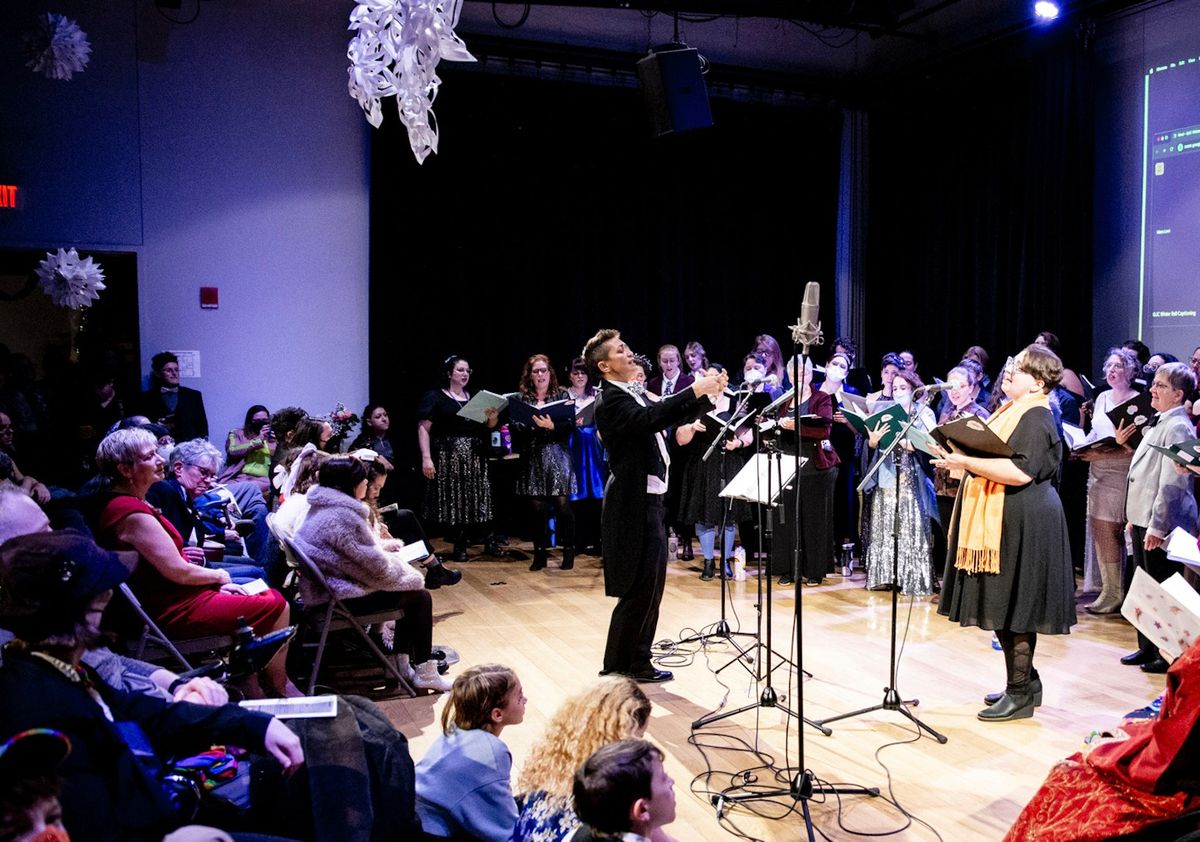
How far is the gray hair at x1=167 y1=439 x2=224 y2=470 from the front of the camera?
5258 millimetres

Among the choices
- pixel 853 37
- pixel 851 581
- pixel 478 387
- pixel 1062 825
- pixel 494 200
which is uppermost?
pixel 853 37

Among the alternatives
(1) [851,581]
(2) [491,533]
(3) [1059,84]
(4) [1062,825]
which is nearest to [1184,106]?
(3) [1059,84]

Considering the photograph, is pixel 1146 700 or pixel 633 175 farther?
pixel 633 175

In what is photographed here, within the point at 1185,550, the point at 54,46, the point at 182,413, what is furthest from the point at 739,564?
the point at 54,46

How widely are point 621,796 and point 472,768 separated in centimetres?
69

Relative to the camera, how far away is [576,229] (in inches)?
370

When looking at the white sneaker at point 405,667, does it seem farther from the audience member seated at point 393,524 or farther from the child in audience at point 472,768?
the child in audience at point 472,768

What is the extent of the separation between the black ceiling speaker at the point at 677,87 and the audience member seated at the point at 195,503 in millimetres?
3854

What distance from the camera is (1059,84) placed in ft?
26.8

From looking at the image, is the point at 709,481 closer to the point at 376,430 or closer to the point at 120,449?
the point at 376,430

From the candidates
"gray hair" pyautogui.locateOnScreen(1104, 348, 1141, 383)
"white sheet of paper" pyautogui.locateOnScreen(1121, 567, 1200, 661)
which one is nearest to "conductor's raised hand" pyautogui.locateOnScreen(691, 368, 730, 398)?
"white sheet of paper" pyautogui.locateOnScreen(1121, 567, 1200, 661)

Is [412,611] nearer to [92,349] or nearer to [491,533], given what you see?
[491,533]

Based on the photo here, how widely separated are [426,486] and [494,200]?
2.79m

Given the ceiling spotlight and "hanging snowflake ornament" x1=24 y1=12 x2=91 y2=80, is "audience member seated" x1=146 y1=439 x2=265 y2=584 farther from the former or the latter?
the ceiling spotlight
